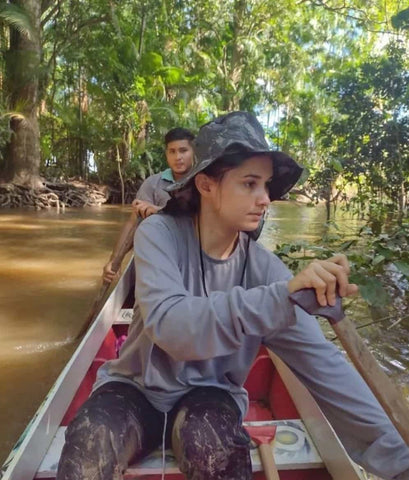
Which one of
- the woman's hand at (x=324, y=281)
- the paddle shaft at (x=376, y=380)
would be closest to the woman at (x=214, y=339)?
the woman's hand at (x=324, y=281)

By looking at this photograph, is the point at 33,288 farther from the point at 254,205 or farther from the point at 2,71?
the point at 2,71

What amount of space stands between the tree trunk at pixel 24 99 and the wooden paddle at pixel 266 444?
11706 mm

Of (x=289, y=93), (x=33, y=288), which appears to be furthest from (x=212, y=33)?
(x=33, y=288)

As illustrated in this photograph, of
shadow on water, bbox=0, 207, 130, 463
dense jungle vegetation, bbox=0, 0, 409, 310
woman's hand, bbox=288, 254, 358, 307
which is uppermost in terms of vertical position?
dense jungle vegetation, bbox=0, 0, 409, 310

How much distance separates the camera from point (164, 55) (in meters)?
16.1

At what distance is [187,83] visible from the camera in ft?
52.0

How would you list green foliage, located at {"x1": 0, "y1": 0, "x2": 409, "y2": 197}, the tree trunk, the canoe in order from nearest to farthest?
the canoe
the tree trunk
green foliage, located at {"x1": 0, "y1": 0, "x2": 409, "y2": 197}

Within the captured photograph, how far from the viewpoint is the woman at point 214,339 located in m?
1.21

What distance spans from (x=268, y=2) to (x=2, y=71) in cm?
980

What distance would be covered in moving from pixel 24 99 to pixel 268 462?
44.0 feet

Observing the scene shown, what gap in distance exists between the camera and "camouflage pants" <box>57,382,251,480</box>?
1233mm

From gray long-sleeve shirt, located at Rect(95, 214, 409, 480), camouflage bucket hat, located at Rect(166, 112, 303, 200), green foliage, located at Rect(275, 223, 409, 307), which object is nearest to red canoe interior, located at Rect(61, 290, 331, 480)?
→ gray long-sleeve shirt, located at Rect(95, 214, 409, 480)

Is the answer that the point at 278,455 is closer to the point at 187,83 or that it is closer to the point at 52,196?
the point at 52,196

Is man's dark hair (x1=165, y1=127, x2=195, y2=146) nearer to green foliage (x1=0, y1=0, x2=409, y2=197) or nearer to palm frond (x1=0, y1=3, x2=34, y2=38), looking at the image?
green foliage (x1=0, y1=0, x2=409, y2=197)
